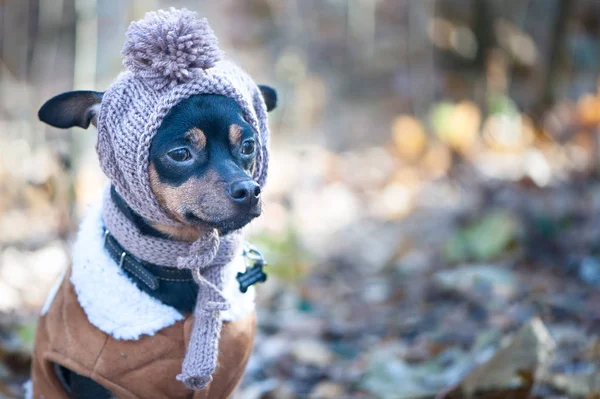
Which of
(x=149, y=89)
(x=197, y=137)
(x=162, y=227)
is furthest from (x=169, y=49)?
(x=162, y=227)

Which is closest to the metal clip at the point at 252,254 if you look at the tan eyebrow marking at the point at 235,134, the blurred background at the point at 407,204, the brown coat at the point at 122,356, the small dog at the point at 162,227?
the small dog at the point at 162,227

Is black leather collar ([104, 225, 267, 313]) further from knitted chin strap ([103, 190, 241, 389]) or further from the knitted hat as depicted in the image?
the knitted hat

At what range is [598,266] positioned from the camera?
429 cm

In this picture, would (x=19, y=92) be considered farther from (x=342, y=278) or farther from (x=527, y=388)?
(x=527, y=388)

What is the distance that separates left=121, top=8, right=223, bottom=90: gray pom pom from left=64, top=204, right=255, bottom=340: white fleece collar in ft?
1.98

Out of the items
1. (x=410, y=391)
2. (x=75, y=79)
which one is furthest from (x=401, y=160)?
(x=410, y=391)

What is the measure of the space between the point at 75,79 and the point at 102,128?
2450 millimetres

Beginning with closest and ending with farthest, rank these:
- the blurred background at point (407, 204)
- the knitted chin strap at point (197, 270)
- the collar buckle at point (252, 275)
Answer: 1. the knitted chin strap at point (197, 270)
2. the collar buckle at point (252, 275)
3. the blurred background at point (407, 204)

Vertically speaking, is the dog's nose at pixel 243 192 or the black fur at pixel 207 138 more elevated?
the black fur at pixel 207 138

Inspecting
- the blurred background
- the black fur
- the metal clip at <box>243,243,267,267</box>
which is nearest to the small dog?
the black fur

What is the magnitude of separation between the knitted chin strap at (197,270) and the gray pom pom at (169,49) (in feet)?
1.55

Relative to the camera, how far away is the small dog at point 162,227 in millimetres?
2152

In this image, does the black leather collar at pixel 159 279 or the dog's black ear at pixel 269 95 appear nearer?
the black leather collar at pixel 159 279

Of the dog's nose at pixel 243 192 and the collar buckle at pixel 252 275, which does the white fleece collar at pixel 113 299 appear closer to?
the collar buckle at pixel 252 275
